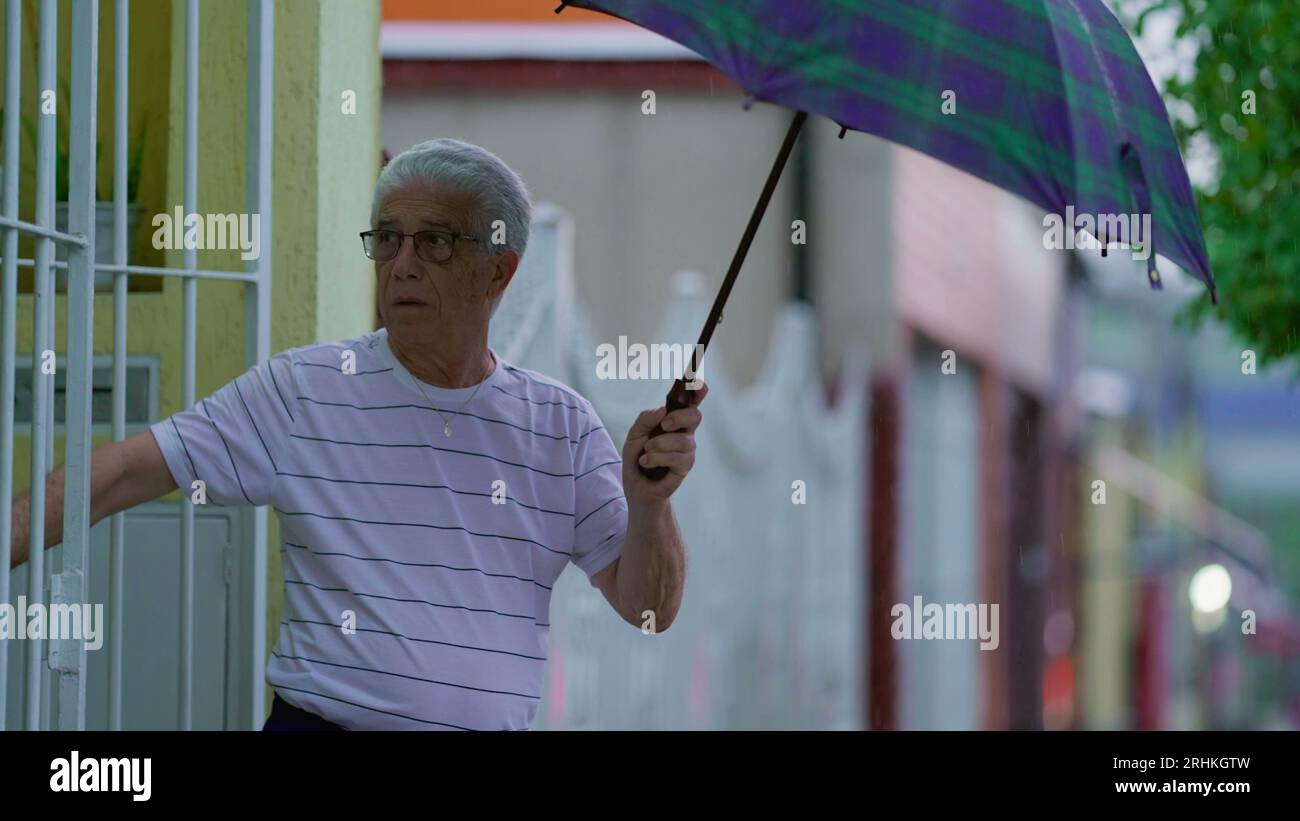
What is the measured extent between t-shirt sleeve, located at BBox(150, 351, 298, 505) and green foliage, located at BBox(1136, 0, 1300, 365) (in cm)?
495

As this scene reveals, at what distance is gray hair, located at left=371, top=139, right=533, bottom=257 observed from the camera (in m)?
2.88

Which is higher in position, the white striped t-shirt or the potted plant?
the potted plant

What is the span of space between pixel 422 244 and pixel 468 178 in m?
0.12

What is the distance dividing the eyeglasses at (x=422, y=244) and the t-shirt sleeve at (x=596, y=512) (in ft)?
1.22

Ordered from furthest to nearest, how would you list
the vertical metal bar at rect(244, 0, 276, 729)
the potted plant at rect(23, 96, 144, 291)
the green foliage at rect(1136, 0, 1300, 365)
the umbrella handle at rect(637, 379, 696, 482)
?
1. the green foliage at rect(1136, 0, 1300, 365)
2. the potted plant at rect(23, 96, 144, 291)
3. the vertical metal bar at rect(244, 0, 276, 729)
4. the umbrella handle at rect(637, 379, 696, 482)

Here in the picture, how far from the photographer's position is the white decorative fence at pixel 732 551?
6.51m

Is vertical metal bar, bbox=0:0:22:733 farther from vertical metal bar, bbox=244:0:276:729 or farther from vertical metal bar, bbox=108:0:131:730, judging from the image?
vertical metal bar, bbox=244:0:276:729

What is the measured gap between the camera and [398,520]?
9.20 feet

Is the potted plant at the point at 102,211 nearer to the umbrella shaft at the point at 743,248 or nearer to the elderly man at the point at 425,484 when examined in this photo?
the elderly man at the point at 425,484

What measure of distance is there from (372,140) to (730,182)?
882cm

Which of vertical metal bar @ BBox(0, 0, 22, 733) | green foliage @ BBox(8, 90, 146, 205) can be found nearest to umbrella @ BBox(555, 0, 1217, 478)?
vertical metal bar @ BBox(0, 0, 22, 733)
